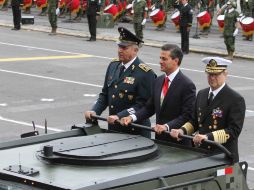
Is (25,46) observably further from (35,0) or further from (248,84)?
(35,0)

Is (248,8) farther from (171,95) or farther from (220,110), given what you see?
(220,110)

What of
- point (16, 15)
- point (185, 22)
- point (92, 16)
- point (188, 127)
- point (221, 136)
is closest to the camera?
point (221, 136)

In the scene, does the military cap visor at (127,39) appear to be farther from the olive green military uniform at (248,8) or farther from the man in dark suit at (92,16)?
the olive green military uniform at (248,8)

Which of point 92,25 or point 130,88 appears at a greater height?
point 130,88

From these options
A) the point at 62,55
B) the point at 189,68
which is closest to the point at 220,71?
the point at 189,68

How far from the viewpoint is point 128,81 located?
25.2 ft

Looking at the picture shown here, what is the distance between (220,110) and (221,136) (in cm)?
29

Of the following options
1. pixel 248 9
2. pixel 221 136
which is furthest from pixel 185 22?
pixel 221 136

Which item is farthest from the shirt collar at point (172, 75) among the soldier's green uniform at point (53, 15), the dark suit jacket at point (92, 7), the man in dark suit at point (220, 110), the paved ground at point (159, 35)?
the soldier's green uniform at point (53, 15)

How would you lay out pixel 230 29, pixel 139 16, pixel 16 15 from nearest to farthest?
pixel 230 29
pixel 139 16
pixel 16 15

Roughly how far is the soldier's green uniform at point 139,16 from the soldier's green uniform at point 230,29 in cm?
414

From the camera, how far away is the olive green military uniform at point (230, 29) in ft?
79.2

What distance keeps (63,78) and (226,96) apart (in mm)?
12350

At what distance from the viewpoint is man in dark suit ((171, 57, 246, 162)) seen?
21.0ft
